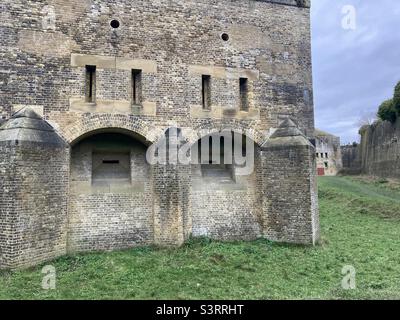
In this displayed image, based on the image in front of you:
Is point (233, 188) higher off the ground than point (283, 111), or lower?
lower

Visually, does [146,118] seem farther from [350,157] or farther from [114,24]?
[350,157]

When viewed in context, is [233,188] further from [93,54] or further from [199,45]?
[93,54]

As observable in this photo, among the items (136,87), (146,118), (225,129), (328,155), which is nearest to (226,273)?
(225,129)

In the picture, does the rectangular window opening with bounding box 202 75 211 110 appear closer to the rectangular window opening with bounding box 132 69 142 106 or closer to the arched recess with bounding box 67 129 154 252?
the rectangular window opening with bounding box 132 69 142 106

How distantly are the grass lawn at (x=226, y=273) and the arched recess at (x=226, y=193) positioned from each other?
57 centimetres

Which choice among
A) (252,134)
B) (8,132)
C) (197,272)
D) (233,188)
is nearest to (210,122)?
(252,134)

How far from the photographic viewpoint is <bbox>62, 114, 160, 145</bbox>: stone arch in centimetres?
979

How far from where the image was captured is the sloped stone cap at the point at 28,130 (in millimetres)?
8750

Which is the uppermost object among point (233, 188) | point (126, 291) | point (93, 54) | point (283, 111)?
point (93, 54)

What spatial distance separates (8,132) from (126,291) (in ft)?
16.0

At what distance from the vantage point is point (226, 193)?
1153cm

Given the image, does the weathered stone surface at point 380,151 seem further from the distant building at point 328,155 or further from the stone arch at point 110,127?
the stone arch at point 110,127

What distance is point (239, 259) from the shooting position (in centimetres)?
936

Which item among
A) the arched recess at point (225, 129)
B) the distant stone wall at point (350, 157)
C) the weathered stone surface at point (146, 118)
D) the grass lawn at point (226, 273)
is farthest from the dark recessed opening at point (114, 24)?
the distant stone wall at point (350, 157)
